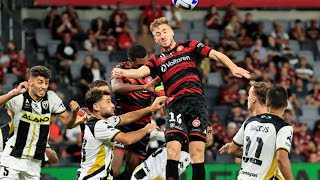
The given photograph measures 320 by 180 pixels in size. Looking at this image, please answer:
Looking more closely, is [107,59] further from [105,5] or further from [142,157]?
[142,157]

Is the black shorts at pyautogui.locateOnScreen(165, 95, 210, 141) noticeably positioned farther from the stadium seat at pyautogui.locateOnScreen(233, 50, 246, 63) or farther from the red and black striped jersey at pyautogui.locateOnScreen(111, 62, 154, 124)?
the stadium seat at pyautogui.locateOnScreen(233, 50, 246, 63)

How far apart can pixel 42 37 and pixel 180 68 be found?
1112cm

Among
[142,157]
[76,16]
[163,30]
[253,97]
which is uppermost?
[76,16]

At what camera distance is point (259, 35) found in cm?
2208

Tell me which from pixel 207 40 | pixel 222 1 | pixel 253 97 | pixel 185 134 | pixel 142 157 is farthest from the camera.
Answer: pixel 222 1

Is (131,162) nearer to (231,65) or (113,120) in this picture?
(113,120)

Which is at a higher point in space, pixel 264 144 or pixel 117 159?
pixel 264 144

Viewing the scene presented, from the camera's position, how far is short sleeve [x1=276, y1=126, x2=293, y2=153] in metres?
8.81

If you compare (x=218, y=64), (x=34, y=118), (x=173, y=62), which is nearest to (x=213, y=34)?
(x=218, y=64)

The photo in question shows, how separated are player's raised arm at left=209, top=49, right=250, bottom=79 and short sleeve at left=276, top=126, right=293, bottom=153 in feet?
2.78

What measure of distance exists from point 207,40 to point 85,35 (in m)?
3.06

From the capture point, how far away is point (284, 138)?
8.85 meters

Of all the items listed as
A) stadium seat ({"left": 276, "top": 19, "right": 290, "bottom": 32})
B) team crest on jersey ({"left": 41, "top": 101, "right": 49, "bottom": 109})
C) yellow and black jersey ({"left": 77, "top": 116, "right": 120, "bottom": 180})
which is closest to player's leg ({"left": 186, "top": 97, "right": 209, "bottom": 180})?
yellow and black jersey ({"left": 77, "top": 116, "right": 120, "bottom": 180})

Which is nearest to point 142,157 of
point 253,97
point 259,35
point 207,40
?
point 253,97
